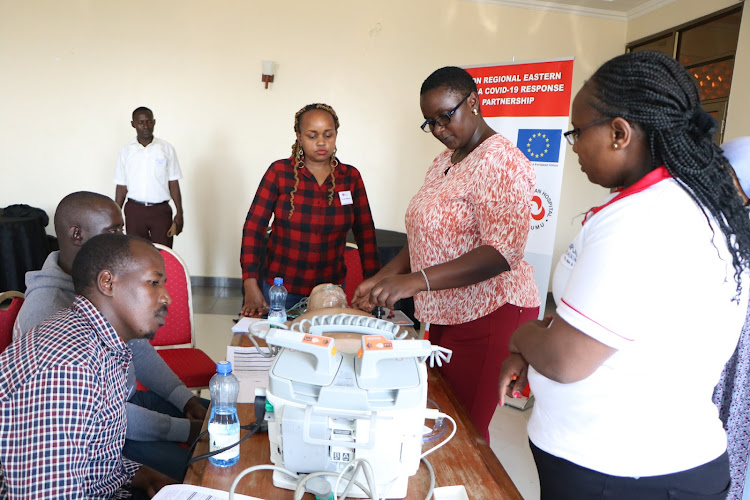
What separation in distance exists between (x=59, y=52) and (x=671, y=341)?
612 cm

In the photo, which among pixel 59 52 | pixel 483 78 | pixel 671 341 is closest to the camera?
pixel 671 341

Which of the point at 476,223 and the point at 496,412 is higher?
the point at 476,223

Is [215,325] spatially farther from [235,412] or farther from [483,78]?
[235,412]

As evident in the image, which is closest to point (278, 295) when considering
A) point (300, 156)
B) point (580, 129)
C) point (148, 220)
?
point (300, 156)

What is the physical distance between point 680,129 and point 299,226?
174cm

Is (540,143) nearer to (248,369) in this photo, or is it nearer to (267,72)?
(248,369)

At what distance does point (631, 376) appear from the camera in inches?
35.8

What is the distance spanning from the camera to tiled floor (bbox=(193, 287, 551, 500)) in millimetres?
2654

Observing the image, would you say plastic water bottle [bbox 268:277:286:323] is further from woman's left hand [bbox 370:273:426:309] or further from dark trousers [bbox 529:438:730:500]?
dark trousers [bbox 529:438:730:500]

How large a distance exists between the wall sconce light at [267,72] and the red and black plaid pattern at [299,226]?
336 centimetres

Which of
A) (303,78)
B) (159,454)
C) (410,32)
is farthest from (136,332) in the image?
(410,32)

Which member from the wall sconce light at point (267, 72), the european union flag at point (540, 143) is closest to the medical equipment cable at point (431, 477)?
the european union flag at point (540, 143)

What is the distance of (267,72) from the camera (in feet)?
17.6

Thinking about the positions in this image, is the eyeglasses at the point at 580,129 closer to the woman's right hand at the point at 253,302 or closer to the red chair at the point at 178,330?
the woman's right hand at the point at 253,302
